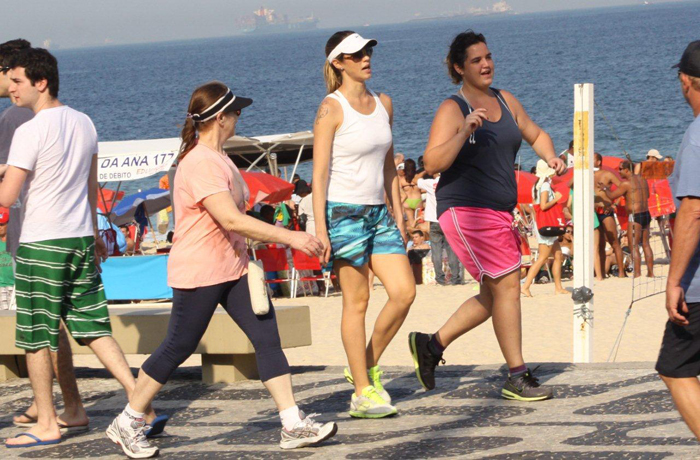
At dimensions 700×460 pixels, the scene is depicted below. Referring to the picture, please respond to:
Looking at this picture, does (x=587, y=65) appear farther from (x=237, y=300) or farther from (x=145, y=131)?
(x=237, y=300)

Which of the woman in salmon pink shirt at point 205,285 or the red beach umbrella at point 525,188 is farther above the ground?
the woman in salmon pink shirt at point 205,285

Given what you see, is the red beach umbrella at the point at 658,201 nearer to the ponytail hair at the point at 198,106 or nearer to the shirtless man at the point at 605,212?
the shirtless man at the point at 605,212

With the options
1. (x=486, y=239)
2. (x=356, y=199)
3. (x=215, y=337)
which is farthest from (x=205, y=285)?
(x=215, y=337)

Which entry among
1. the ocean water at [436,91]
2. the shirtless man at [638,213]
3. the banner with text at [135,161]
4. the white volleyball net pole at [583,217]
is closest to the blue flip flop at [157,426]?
the white volleyball net pole at [583,217]

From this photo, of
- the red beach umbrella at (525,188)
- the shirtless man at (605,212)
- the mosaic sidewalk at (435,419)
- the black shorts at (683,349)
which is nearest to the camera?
the black shorts at (683,349)

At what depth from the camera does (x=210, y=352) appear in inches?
258

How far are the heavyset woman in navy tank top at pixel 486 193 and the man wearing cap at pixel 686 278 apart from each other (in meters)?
1.56

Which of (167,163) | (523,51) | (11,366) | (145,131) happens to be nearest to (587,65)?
(523,51)

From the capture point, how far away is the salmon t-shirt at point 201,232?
4.95 m

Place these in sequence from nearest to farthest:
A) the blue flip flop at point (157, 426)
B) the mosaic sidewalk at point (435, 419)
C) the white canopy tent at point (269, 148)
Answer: the mosaic sidewalk at point (435, 419), the blue flip flop at point (157, 426), the white canopy tent at point (269, 148)

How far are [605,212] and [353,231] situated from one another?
10194mm

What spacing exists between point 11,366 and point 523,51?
121410mm

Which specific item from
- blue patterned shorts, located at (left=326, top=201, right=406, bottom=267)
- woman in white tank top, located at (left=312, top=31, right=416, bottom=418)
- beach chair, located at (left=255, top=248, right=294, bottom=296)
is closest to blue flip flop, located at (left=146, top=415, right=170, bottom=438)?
woman in white tank top, located at (left=312, top=31, right=416, bottom=418)

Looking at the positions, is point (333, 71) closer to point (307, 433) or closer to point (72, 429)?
point (307, 433)
